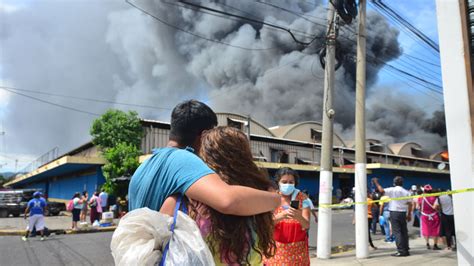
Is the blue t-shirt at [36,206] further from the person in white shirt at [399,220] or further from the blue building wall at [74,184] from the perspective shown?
the blue building wall at [74,184]

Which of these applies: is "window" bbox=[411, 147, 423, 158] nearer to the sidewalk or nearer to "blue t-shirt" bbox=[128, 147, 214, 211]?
the sidewalk

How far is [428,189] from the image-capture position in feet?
30.0

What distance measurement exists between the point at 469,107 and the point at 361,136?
4587 millimetres

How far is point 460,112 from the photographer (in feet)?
11.2

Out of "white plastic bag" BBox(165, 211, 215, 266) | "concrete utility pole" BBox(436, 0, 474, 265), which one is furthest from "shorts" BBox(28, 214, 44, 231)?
"white plastic bag" BBox(165, 211, 215, 266)

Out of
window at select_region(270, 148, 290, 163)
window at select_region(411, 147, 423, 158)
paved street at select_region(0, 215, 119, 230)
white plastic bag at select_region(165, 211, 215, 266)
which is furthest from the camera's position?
window at select_region(411, 147, 423, 158)

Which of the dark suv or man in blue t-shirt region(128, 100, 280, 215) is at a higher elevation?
man in blue t-shirt region(128, 100, 280, 215)

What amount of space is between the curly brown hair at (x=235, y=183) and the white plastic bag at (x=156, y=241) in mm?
114

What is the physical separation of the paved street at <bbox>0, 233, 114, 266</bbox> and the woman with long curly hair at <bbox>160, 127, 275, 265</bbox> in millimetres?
6814

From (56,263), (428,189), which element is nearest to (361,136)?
(428,189)

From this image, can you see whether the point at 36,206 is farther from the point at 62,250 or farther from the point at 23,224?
the point at 23,224

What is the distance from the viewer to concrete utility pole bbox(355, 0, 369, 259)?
7.54m

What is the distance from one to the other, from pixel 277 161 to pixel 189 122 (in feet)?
91.3

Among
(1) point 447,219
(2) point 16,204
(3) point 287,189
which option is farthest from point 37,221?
(2) point 16,204
